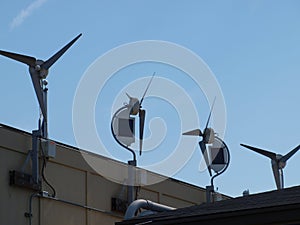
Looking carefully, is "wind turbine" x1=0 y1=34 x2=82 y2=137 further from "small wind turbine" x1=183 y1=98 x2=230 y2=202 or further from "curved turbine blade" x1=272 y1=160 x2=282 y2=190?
"curved turbine blade" x1=272 y1=160 x2=282 y2=190

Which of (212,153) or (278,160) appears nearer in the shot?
(212,153)

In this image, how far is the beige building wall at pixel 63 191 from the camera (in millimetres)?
20547

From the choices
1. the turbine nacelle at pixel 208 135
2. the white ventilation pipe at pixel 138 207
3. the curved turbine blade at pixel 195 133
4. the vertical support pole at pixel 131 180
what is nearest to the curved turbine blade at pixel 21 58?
the vertical support pole at pixel 131 180

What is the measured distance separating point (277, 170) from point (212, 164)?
3368mm

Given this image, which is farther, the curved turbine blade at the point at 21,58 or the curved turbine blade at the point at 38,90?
the curved turbine blade at the point at 21,58

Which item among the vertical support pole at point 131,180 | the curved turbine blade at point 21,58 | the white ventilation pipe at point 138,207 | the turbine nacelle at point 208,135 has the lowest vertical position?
the white ventilation pipe at point 138,207

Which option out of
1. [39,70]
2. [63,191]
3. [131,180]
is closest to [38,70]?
[39,70]

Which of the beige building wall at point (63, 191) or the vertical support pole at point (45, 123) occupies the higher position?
the vertical support pole at point (45, 123)

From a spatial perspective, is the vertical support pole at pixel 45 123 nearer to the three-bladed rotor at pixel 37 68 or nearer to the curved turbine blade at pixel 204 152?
the three-bladed rotor at pixel 37 68

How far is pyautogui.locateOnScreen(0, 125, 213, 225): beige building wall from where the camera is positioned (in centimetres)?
2055

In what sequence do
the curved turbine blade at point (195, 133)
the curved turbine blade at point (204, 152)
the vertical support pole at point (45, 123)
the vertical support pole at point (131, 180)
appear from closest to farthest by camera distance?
1. the vertical support pole at point (45, 123)
2. the vertical support pole at point (131, 180)
3. the curved turbine blade at point (204, 152)
4. the curved turbine blade at point (195, 133)

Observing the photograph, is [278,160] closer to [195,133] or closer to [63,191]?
[195,133]

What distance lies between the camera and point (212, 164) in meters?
27.9

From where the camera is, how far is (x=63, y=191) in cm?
2225
